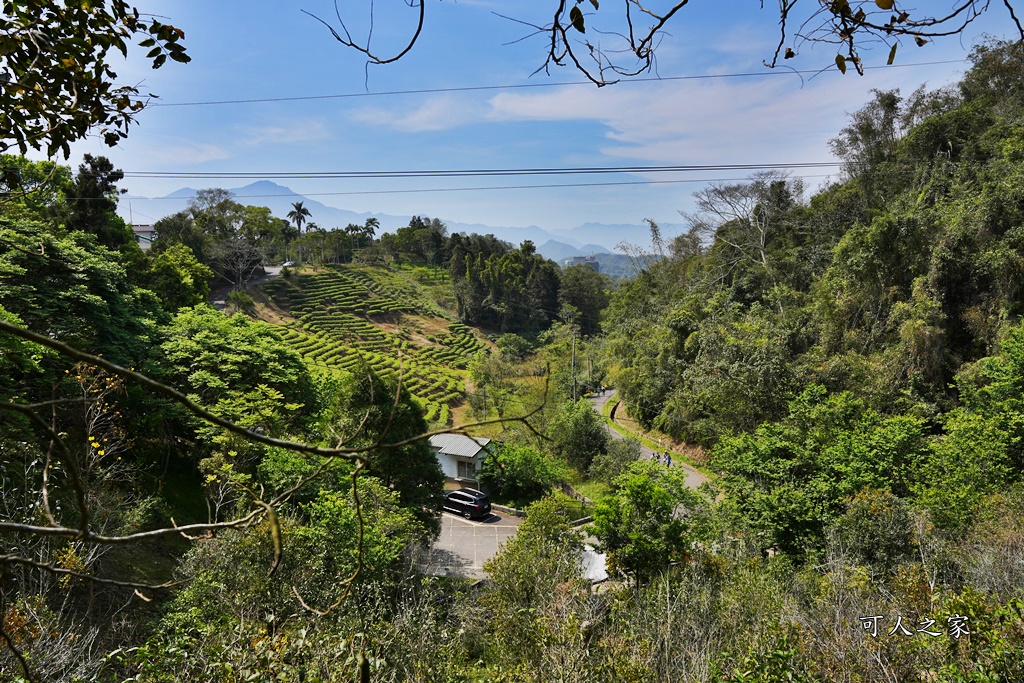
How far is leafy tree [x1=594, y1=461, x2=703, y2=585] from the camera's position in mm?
7906

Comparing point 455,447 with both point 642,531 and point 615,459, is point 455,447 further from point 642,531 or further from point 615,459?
point 642,531

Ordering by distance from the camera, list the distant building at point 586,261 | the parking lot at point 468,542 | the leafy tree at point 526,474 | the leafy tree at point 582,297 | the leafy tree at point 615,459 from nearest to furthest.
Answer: the parking lot at point 468,542
the leafy tree at point 615,459
the leafy tree at point 526,474
the leafy tree at point 582,297
the distant building at point 586,261

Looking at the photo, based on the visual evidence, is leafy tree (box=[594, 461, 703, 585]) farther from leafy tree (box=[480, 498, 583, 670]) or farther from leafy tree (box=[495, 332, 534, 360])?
leafy tree (box=[495, 332, 534, 360])

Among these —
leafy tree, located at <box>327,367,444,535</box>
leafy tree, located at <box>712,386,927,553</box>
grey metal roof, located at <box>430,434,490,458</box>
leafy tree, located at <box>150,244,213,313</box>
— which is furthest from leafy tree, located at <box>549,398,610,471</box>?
leafy tree, located at <box>150,244,213,313</box>

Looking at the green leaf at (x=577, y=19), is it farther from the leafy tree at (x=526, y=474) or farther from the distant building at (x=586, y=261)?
the distant building at (x=586, y=261)

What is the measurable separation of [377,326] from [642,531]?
119ft

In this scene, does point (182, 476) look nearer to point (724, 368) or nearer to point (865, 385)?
point (724, 368)

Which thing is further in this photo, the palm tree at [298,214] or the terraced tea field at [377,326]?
the palm tree at [298,214]

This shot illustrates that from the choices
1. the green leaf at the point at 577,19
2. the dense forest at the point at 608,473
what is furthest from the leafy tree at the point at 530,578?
the green leaf at the point at 577,19

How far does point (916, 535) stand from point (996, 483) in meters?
2.25

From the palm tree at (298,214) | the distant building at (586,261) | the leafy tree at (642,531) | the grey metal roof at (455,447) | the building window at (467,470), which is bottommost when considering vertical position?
the building window at (467,470)

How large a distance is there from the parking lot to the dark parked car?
0.55ft

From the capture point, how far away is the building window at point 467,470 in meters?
18.5

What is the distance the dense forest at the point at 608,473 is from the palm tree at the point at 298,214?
37.3 m
